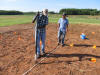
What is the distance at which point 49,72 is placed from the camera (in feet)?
13.1

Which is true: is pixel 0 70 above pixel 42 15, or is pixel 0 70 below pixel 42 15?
below

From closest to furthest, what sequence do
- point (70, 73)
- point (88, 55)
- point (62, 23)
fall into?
point (70, 73)
point (88, 55)
point (62, 23)

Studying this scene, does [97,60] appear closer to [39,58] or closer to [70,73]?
[70,73]

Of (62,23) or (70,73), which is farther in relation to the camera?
(62,23)

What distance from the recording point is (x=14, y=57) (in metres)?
5.14

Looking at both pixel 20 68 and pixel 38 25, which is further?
pixel 38 25

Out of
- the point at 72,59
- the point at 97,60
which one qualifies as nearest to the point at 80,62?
the point at 72,59

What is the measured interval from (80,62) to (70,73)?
106 centimetres

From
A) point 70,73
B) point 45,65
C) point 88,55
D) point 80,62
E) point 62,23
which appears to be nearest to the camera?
point 70,73

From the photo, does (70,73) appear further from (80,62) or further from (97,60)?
(97,60)

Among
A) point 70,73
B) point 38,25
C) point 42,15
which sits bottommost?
point 70,73

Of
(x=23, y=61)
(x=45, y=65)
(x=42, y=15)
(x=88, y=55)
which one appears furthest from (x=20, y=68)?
(x=88, y=55)

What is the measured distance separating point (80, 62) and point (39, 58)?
1.70 meters

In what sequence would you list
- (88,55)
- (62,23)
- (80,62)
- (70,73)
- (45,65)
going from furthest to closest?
(62,23), (88,55), (80,62), (45,65), (70,73)
